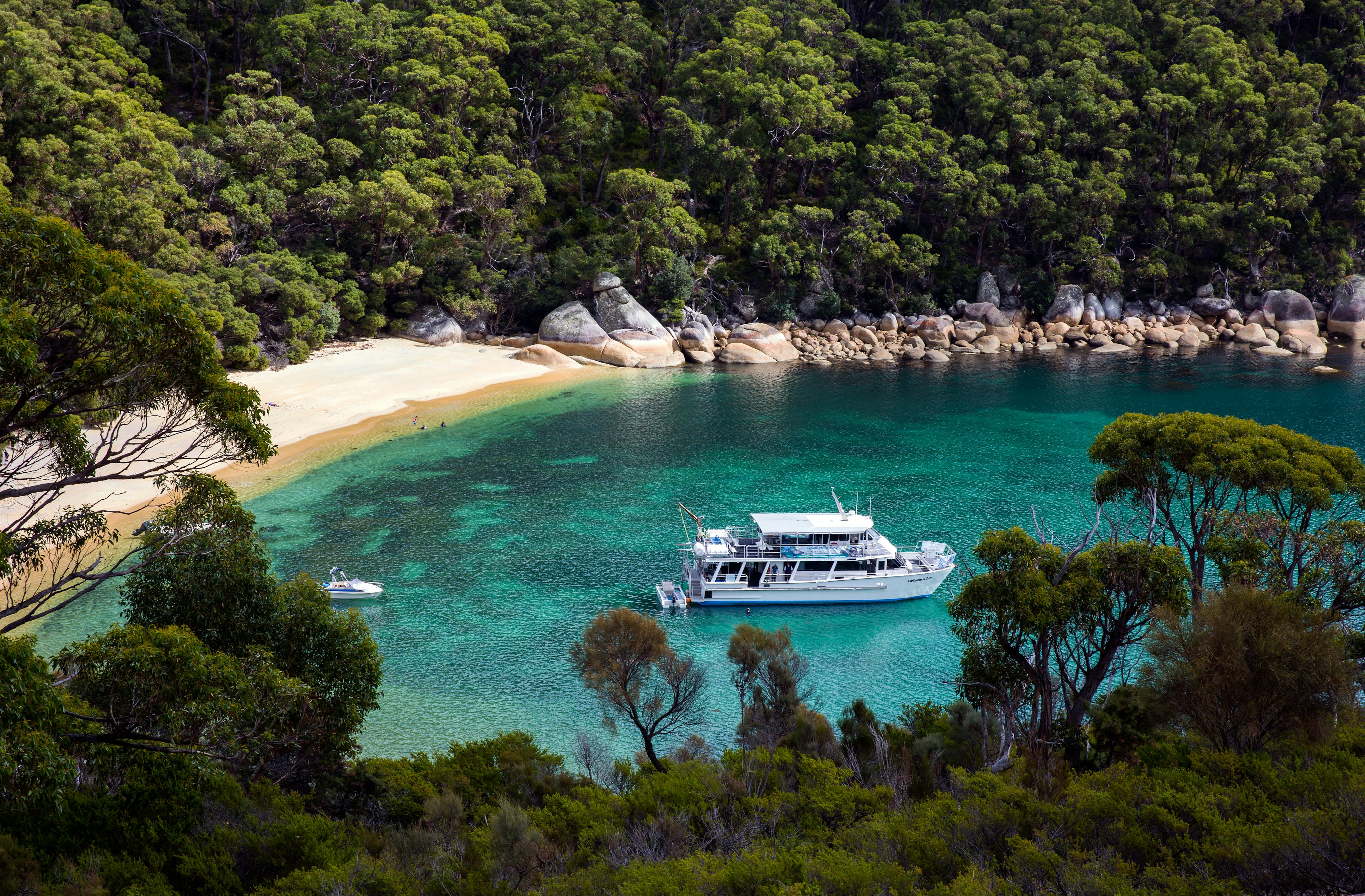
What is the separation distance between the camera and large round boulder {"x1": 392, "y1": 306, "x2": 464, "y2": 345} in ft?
224

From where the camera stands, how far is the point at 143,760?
12883 mm

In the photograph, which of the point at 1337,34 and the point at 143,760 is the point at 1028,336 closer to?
the point at 1337,34

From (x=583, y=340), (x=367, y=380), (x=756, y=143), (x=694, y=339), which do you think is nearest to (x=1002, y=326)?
(x=756, y=143)

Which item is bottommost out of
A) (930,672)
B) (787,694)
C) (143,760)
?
(930,672)

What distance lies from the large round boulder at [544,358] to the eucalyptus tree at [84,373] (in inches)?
2028

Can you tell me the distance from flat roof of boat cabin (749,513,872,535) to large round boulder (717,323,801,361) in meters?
39.5

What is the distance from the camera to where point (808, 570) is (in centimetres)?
3322

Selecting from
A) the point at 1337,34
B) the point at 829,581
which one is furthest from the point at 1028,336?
the point at 829,581

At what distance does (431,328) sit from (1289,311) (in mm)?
72323

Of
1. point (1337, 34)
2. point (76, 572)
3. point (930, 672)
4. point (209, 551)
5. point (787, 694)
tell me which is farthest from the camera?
point (1337, 34)

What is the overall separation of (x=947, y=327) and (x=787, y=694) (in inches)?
2428

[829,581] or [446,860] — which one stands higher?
[446,860]

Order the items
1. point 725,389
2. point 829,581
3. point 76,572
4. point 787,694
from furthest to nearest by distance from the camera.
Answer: point 725,389 → point 829,581 → point 787,694 → point 76,572

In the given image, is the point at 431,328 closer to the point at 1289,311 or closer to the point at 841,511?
the point at 841,511
